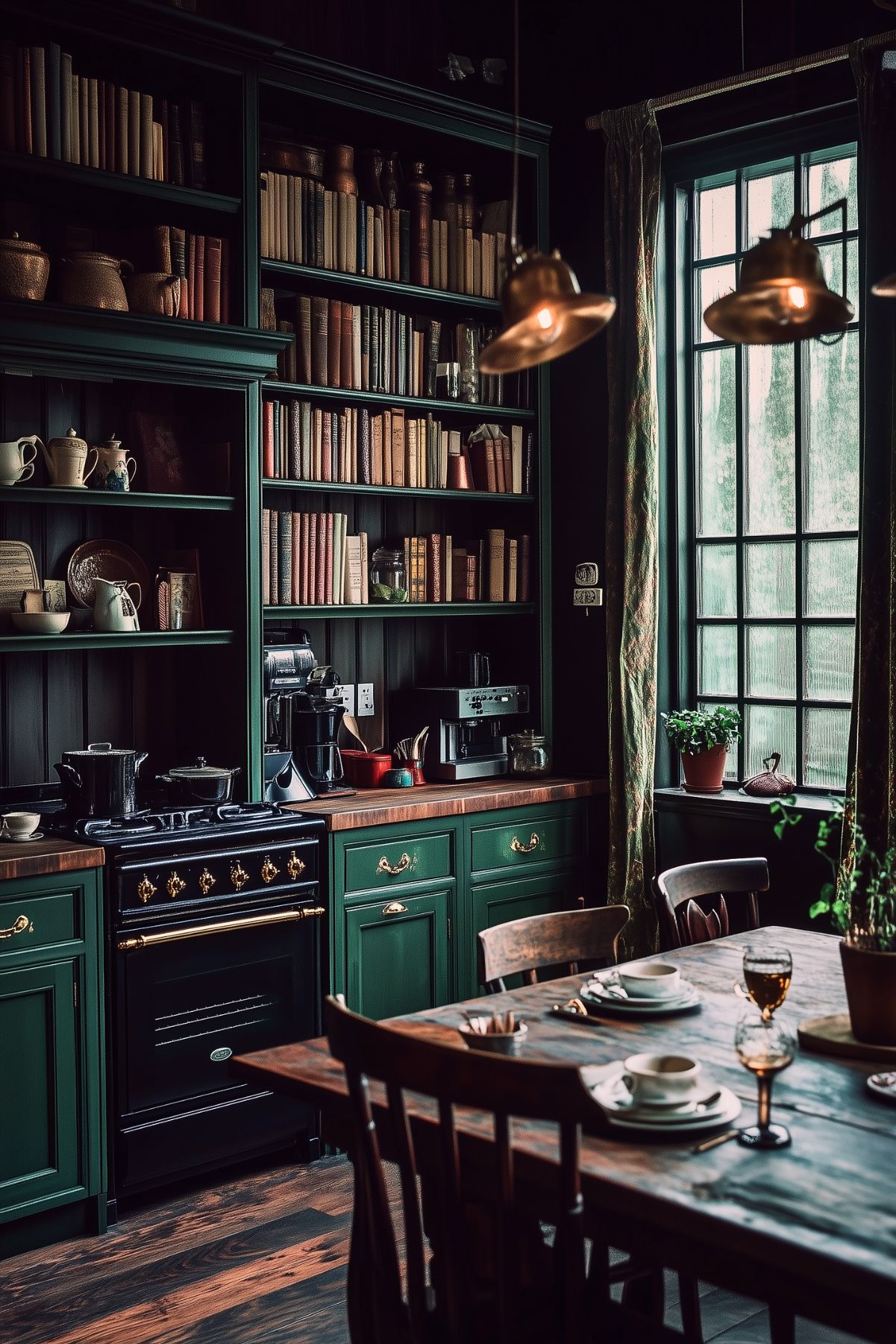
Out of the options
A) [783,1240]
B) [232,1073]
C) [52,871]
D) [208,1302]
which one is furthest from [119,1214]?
[783,1240]

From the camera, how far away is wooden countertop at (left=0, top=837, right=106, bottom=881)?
3172 millimetres

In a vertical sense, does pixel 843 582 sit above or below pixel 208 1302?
above

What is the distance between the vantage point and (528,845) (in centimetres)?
443

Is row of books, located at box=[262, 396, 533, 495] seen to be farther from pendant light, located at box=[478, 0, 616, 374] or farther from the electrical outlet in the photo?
pendant light, located at box=[478, 0, 616, 374]

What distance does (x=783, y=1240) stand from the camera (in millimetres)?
1463

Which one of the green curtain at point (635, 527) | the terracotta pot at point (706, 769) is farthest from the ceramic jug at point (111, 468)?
the terracotta pot at point (706, 769)

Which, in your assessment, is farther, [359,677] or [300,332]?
[359,677]

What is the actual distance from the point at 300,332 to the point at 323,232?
331 millimetres

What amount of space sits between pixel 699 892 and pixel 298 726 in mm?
1555

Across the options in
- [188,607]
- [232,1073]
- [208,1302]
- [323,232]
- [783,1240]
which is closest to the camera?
[783,1240]

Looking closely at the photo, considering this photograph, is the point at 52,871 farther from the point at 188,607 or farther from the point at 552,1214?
the point at 552,1214

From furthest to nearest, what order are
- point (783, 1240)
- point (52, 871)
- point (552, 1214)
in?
point (52, 871), point (552, 1214), point (783, 1240)

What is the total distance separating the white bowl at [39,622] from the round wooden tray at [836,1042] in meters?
2.23

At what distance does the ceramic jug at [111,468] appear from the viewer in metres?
A: 3.75
